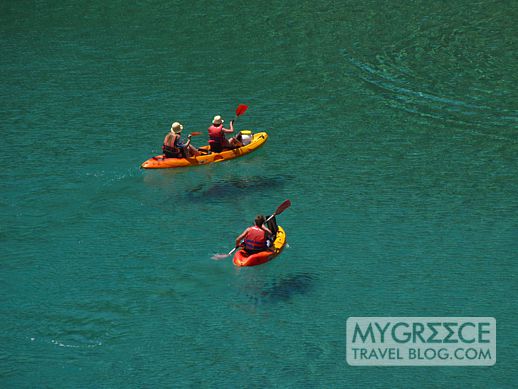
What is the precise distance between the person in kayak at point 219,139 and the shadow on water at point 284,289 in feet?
31.9

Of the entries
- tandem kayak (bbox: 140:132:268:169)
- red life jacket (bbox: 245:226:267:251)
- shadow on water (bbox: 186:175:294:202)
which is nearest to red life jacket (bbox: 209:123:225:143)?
tandem kayak (bbox: 140:132:268:169)

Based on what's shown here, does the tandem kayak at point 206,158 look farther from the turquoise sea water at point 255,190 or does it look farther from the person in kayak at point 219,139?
the turquoise sea water at point 255,190

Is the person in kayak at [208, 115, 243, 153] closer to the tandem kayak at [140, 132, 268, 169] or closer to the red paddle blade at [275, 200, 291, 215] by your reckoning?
the tandem kayak at [140, 132, 268, 169]

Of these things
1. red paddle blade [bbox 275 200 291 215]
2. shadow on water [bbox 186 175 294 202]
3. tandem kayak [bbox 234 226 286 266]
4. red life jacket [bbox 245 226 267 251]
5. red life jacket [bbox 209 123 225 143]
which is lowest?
tandem kayak [bbox 234 226 286 266]

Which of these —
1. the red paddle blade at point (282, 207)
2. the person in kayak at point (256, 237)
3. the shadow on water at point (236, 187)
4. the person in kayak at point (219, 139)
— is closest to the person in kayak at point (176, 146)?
the person in kayak at point (219, 139)

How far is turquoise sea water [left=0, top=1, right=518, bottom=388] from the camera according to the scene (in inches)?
1028

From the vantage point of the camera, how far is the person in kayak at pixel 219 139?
122ft

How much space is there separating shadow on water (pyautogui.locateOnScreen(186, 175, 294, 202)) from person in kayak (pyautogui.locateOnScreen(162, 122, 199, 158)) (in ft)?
6.06

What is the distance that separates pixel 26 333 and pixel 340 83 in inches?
892

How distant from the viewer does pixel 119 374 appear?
2491 cm

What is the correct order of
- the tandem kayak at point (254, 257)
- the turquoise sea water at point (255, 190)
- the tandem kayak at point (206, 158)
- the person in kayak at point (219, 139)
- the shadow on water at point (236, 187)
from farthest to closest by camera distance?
the person in kayak at point (219, 139)
the tandem kayak at point (206, 158)
the shadow on water at point (236, 187)
the tandem kayak at point (254, 257)
the turquoise sea water at point (255, 190)

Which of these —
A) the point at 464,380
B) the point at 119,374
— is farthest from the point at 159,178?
the point at 464,380

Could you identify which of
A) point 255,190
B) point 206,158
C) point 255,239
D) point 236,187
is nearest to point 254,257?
point 255,239

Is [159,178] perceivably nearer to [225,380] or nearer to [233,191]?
[233,191]
